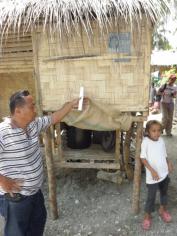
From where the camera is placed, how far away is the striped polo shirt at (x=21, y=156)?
295cm

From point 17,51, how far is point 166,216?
268 cm

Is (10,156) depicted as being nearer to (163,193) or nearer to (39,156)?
(39,156)

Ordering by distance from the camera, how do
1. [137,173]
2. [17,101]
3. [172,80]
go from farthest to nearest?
[172,80] → [137,173] → [17,101]

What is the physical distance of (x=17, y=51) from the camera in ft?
13.4

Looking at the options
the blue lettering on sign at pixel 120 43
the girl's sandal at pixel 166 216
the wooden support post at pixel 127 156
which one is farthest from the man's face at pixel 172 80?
the blue lettering on sign at pixel 120 43

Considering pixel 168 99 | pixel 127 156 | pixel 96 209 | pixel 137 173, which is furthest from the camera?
pixel 168 99

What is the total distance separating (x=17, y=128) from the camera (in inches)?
118

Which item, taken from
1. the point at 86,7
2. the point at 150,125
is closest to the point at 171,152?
the point at 150,125

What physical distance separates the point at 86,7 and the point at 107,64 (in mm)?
652

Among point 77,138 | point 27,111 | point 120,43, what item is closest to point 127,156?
point 77,138

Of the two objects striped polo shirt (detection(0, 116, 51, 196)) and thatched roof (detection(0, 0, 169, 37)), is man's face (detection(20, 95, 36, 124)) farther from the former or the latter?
thatched roof (detection(0, 0, 169, 37))

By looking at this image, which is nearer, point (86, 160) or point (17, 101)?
point (17, 101)

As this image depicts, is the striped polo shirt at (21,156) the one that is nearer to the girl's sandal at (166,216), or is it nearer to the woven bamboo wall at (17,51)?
the woven bamboo wall at (17,51)

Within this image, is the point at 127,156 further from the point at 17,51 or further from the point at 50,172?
the point at 17,51
